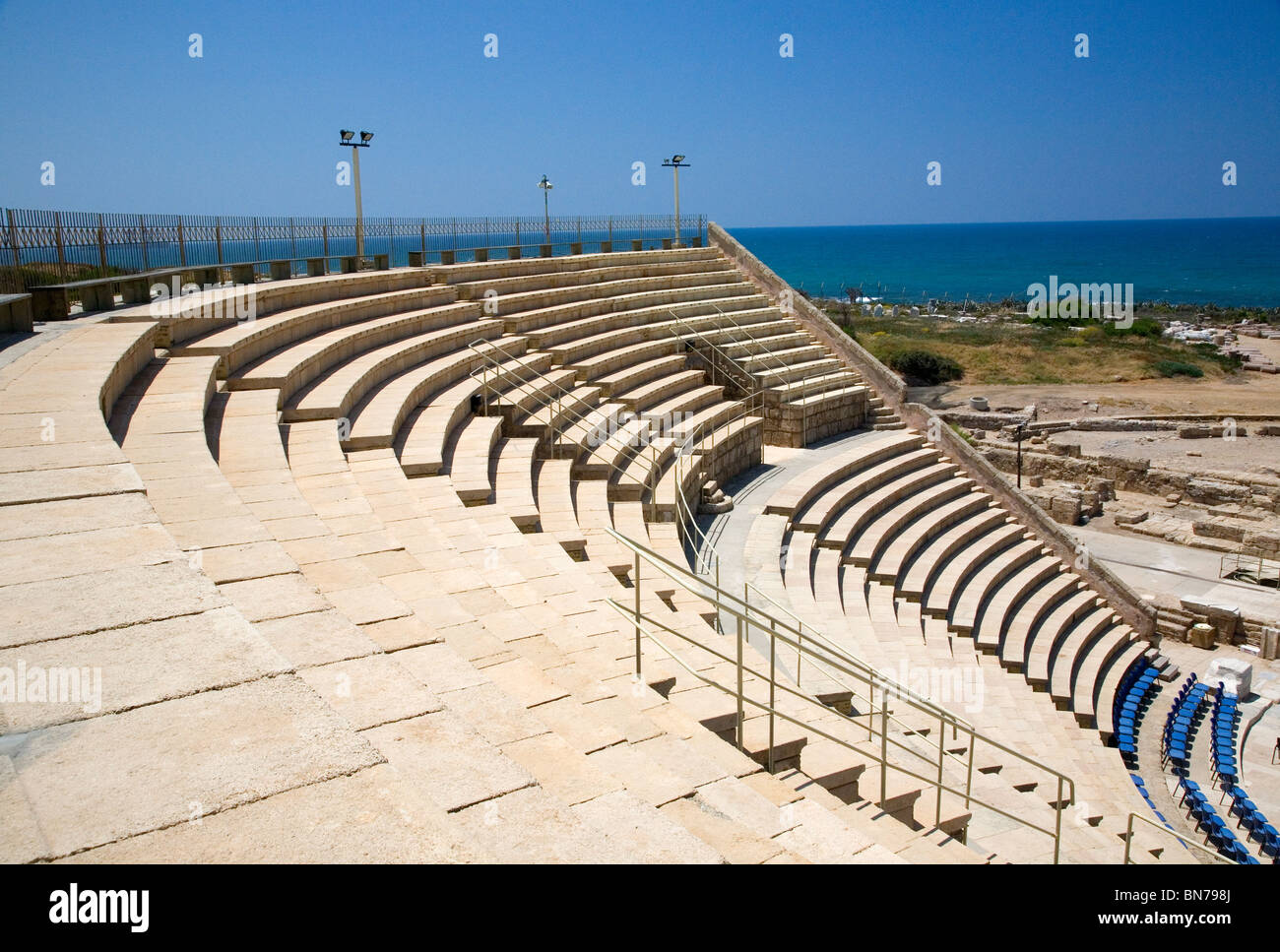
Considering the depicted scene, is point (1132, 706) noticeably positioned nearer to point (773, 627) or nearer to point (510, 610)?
point (773, 627)

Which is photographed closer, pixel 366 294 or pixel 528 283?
pixel 366 294

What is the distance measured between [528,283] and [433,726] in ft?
55.1

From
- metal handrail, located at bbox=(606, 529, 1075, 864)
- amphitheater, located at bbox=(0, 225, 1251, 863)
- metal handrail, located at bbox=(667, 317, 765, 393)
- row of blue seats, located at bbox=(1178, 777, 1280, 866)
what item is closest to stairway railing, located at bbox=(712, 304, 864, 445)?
amphitheater, located at bbox=(0, 225, 1251, 863)

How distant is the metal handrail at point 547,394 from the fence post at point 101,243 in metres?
5.28

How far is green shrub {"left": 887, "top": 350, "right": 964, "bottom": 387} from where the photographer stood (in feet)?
146

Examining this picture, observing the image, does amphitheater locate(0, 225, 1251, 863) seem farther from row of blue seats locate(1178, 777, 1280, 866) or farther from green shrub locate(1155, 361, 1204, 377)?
green shrub locate(1155, 361, 1204, 377)

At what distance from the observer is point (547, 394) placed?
1484cm

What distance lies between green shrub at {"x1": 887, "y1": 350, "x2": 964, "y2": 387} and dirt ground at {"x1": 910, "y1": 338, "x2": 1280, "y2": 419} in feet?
3.99

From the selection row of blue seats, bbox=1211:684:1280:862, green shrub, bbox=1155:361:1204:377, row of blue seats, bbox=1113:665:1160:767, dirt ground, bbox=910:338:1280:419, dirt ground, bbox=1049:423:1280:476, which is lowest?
row of blue seats, bbox=1211:684:1280:862

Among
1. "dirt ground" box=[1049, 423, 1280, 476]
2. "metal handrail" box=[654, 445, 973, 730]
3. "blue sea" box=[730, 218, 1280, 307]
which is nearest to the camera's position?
"metal handrail" box=[654, 445, 973, 730]

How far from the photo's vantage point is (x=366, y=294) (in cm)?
1633

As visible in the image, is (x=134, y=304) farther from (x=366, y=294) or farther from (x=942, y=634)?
(x=942, y=634)
